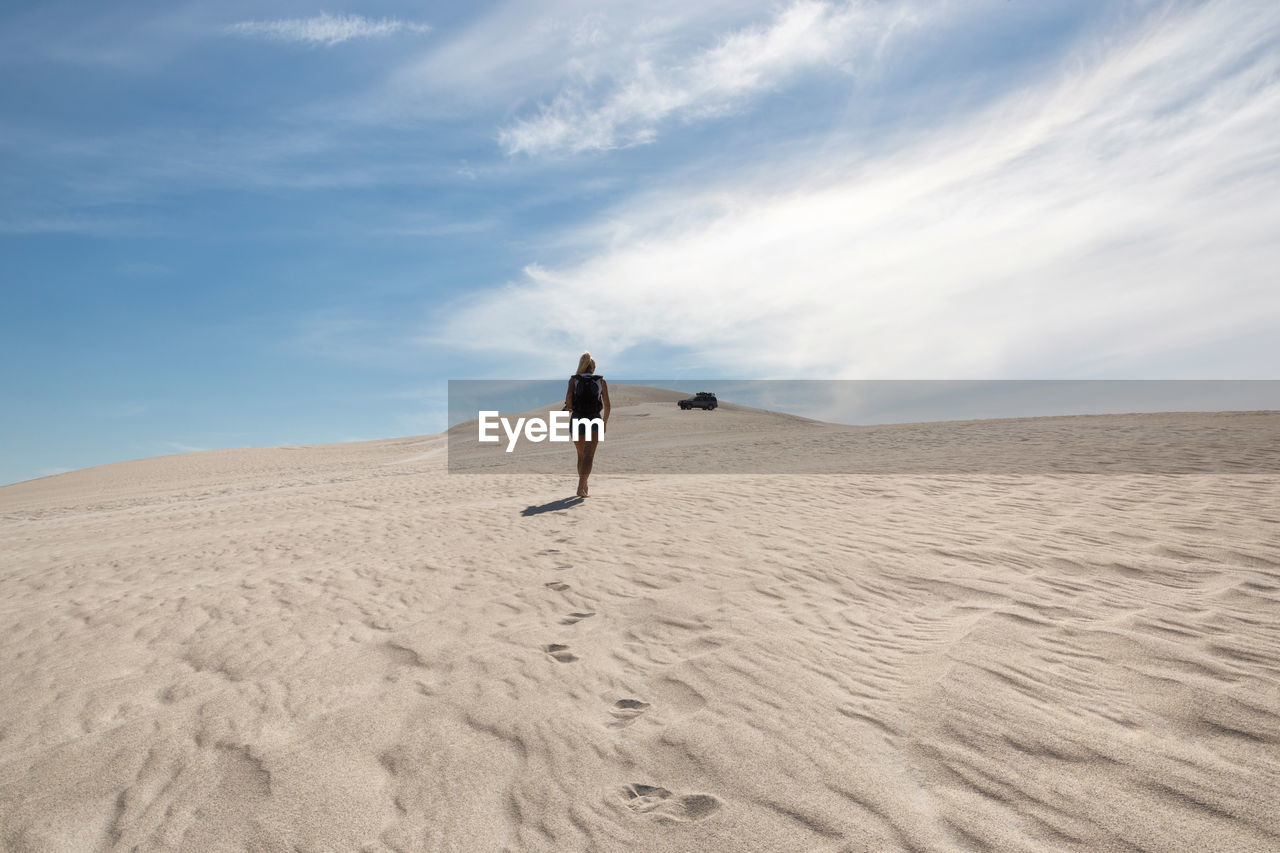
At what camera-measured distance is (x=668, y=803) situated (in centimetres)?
293

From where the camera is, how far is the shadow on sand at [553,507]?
1060cm

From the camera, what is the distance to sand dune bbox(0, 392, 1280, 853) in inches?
111

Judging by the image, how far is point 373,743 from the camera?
11.8 ft

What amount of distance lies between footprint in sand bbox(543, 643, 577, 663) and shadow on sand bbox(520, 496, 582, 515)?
5.72 m

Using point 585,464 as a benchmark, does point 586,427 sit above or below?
above

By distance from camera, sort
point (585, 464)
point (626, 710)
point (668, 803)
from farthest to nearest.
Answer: point (585, 464)
point (626, 710)
point (668, 803)

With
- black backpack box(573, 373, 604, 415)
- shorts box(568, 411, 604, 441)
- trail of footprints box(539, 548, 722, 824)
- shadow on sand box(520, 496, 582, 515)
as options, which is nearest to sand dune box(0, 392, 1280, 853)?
trail of footprints box(539, 548, 722, 824)

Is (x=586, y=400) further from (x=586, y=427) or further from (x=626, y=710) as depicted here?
(x=626, y=710)

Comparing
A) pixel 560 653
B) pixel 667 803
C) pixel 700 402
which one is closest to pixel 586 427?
pixel 560 653

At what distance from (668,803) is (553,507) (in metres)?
8.16

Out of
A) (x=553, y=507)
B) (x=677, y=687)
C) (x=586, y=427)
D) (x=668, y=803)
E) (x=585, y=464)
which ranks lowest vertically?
(x=668, y=803)

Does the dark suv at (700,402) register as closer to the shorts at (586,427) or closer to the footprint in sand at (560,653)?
the shorts at (586,427)

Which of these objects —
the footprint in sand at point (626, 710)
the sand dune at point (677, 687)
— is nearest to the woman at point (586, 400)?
the sand dune at point (677, 687)

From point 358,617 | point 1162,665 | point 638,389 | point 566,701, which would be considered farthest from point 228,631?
point 638,389
